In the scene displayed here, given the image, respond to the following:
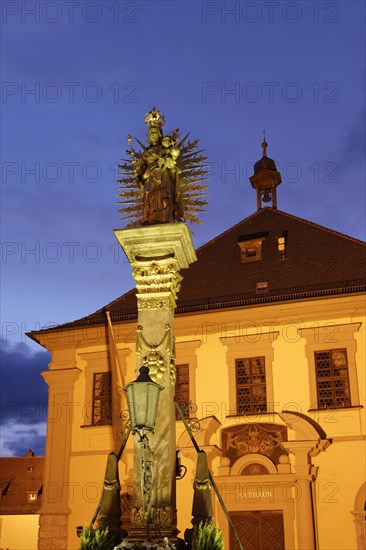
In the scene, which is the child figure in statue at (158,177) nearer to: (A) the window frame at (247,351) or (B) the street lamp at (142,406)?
(B) the street lamp at (142,406)

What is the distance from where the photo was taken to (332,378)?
17.6 metres

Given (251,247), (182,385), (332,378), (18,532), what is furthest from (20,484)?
(332,378)

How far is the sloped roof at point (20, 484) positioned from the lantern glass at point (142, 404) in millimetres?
24593

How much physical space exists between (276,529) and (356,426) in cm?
321

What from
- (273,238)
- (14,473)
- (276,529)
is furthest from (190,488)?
(14,473)

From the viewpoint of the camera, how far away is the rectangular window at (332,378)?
17.4 meters

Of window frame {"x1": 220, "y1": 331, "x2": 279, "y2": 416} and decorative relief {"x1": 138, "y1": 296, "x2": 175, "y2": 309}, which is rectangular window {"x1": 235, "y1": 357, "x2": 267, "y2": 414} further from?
decorative relief {"x1": 138, "y1": 296, "x2": 175, "y2": 309}

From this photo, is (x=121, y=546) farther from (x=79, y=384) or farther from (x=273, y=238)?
(x=273, y=238)

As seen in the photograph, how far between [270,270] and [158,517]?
520 inches

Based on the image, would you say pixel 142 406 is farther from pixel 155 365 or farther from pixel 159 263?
pixel 159 263

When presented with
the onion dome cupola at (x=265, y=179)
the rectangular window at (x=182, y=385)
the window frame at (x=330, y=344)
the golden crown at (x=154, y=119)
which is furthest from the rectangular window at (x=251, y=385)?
the golden crown at (x=154, y=119)

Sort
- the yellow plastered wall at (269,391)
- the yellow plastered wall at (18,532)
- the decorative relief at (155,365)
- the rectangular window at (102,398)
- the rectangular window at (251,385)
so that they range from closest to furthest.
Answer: the decorative relief at (155,365)
the yellow plastered wall at (269,391)
the rectangular window at (251,385)
the rectangular window at (102,398)
the yellow plastered wall at (18,532)

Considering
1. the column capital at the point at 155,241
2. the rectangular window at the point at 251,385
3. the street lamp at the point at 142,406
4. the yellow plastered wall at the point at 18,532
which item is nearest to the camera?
the street lamp at the point at 142,406

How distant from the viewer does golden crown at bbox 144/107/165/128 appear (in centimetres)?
986
